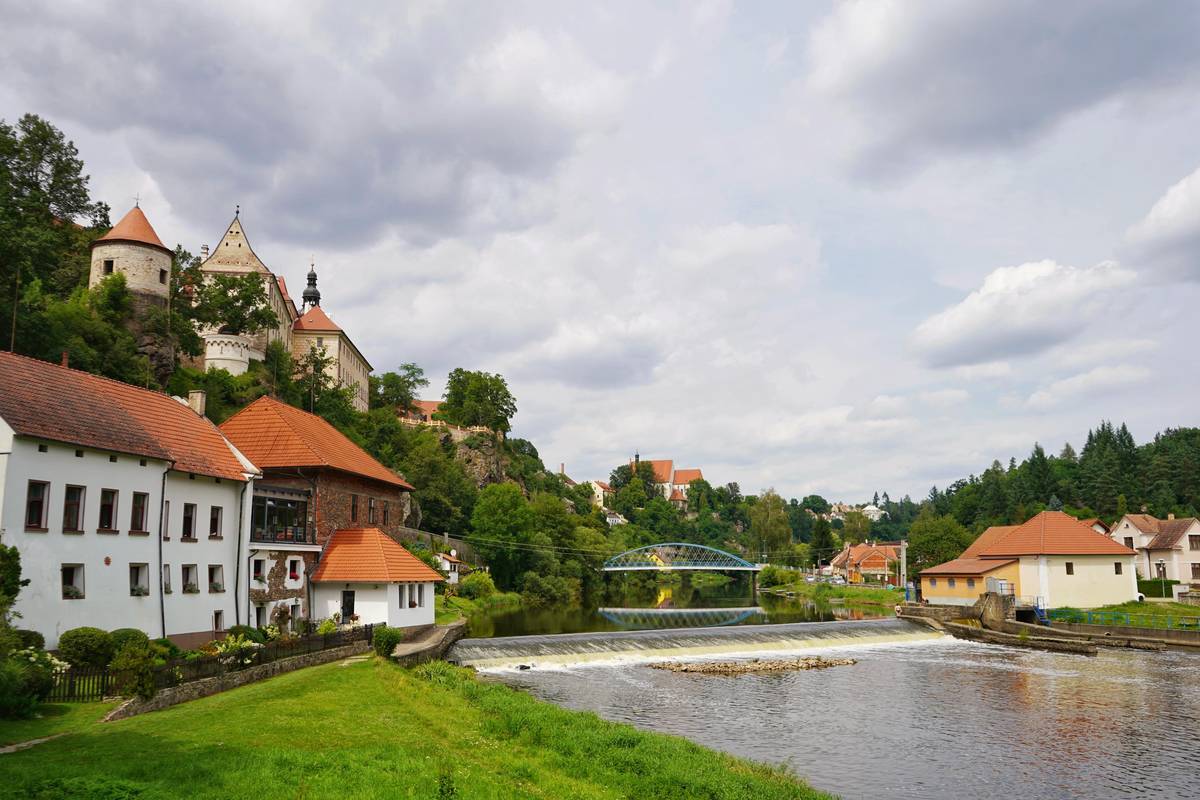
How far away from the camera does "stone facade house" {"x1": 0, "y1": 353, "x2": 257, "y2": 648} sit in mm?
21078

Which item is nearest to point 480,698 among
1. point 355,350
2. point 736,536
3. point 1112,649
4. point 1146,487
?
point 1112,649

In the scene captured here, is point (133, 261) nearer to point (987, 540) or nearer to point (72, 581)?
point (72, 581)

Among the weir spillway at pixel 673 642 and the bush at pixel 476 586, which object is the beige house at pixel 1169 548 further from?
the bush at pixel 476 586

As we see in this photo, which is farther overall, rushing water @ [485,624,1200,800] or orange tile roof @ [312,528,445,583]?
orange tile roof @ [312,528,445,583]

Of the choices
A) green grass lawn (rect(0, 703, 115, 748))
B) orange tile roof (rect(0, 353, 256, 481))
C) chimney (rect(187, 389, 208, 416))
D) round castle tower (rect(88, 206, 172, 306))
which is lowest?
green grass lawn (rect(0, 703, 115, 748))

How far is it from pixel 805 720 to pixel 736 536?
511ft

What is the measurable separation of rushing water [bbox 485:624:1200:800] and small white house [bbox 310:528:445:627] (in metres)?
5.35

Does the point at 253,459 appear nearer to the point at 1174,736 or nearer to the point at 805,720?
the point at 805,720

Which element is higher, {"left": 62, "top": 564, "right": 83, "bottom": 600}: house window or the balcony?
the balcony

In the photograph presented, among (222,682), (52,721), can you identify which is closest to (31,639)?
(222,682)

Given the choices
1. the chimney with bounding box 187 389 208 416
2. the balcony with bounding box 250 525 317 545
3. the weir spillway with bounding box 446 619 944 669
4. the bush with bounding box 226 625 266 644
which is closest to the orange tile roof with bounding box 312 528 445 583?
the balcony with bounding box 250 525 317 545

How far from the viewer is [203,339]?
64.4 meters

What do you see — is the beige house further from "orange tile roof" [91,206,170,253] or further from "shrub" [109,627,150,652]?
"orange tile roof" [91,206,170,253]

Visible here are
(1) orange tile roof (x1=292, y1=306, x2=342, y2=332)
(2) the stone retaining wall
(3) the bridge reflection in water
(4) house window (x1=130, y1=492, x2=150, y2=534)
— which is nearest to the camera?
(2) the stone retaining wall
